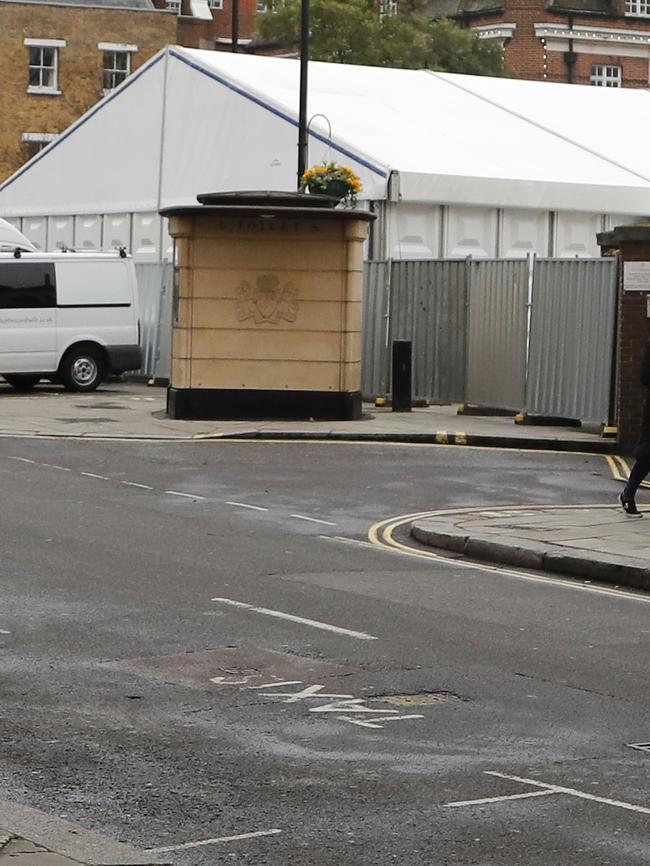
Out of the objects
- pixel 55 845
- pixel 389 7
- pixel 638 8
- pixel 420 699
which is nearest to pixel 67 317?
pixel 420 699

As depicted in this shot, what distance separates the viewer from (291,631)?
10.1 m

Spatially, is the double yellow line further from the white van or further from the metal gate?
the white van

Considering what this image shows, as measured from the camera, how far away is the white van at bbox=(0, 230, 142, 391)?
28781 mm

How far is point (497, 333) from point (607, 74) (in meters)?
50.0

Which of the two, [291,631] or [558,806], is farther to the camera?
[291,631]

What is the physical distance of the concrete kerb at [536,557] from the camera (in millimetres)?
12673

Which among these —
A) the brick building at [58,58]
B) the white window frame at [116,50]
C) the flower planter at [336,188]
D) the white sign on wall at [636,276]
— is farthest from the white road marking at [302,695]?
the white window frame at [116,50]

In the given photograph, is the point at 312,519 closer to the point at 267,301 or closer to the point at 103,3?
the point at 267,301

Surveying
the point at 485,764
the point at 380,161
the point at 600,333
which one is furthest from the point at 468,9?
the point at 485,764

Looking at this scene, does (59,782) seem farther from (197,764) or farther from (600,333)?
(600,333)

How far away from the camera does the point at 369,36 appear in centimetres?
6006

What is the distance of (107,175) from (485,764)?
3127 cm

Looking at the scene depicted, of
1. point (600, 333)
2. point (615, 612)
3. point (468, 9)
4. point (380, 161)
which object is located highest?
point (468, 9)

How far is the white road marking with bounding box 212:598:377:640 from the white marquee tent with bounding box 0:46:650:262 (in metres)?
20.2
